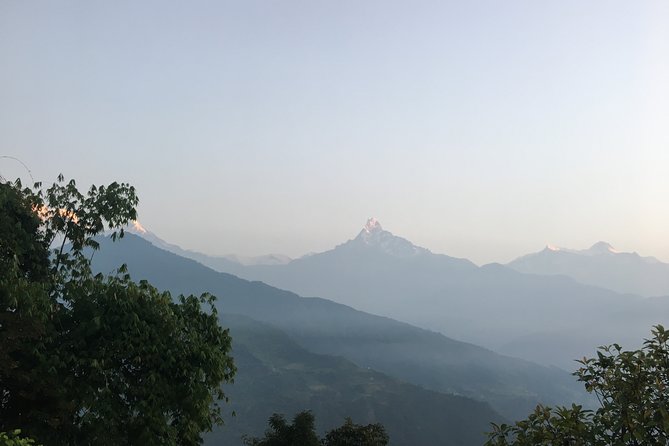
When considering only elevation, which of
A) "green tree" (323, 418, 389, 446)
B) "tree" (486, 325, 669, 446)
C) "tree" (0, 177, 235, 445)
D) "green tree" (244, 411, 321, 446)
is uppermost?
"tree" (486, 325, 669, 446)

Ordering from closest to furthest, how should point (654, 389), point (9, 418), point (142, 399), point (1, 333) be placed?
point (654, 389) → point (1, 333) → point (9, 418) → point (142, 399)

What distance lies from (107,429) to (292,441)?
16.4 m

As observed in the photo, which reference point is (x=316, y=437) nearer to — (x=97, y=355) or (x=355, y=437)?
(x=355, y=437)

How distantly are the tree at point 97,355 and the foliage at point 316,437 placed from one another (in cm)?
1109

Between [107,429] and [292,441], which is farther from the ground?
[107,429]

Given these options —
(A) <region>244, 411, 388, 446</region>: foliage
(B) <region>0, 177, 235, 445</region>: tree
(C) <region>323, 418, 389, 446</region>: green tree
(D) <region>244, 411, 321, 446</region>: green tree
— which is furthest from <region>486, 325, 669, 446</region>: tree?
(D) <region>244, 411, 321, 446</region>: green tree

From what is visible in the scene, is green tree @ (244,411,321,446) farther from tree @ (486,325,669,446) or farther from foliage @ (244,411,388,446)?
tree @ (486,325,669,446)

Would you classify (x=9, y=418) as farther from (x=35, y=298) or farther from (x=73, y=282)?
(x=73, y=282)

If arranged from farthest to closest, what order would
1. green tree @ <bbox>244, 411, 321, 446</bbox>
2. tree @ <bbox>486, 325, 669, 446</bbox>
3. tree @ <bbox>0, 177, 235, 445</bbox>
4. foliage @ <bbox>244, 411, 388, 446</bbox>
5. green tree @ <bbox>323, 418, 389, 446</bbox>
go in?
green tree @ <bbox>244, 411, 321, 446</bbox>
foliage @ <bbox>244, 411, 388, 446</bbox>
green tree @ <bbox>323, 418, 389, 446</bbox>
tree @ <bbox>0, 177, 235, 445</bbox>
tree @ <bbox>486, 325, 669, 446</bbox>

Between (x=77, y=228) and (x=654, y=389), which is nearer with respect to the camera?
(x=654, y=389)

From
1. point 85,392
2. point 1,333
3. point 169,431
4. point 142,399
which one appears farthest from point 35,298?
point 169,431

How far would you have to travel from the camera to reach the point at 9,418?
19.1 meters

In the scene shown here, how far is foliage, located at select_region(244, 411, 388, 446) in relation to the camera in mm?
32938

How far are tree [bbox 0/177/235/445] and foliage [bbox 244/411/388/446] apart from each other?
36.4 feet
